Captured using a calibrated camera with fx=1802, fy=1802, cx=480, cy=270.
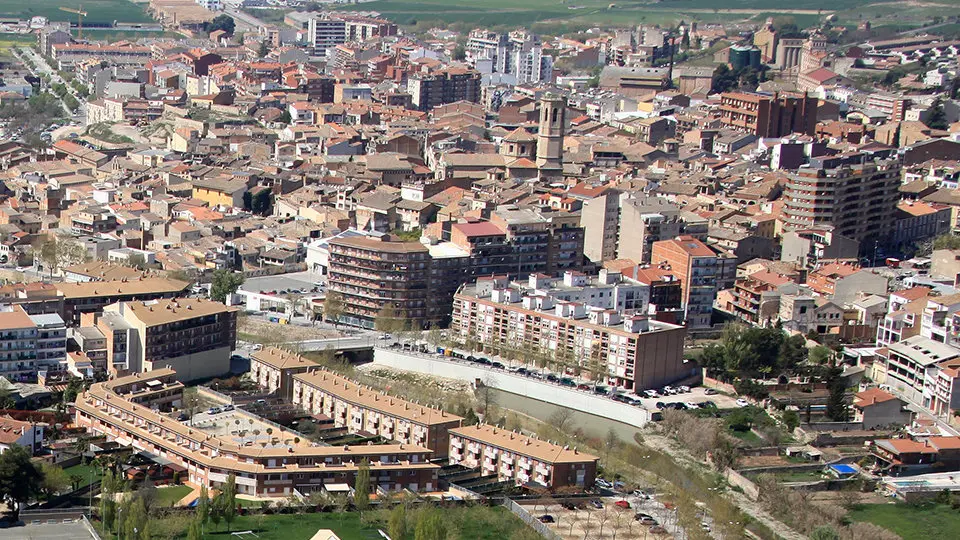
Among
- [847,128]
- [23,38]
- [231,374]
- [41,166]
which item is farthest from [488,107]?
[231,374]

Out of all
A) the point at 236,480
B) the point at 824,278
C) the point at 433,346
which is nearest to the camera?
the point at 236,480

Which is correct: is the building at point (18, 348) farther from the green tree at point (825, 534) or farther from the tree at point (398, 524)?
the green tree at point (825, 534)

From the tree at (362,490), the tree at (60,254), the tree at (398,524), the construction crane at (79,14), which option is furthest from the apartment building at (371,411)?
the construction crane at (79,14)

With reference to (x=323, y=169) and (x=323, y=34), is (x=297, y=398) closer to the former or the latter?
(x=323, y=169)

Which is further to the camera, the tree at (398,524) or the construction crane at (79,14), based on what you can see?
the construction crane at (79,14)

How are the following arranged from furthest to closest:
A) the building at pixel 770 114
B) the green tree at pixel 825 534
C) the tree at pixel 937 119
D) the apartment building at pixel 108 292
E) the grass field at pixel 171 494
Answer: the tree at pixel 937 119 → the building at pixel 770 114 → the apartment building at pixel 108 292 → the grass field at pixel 171 494 → the green tree at pixel 825 534

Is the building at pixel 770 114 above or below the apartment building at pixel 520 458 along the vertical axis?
above

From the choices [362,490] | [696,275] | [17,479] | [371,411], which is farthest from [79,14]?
[362,490]
